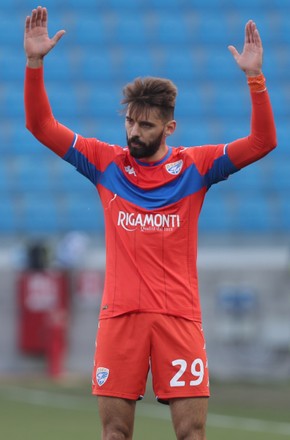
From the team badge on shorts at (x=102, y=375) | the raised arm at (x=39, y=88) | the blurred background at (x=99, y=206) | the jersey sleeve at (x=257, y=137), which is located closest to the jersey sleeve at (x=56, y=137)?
the raised arm at (x=39, y=88)

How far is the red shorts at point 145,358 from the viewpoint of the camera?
5.45 meters

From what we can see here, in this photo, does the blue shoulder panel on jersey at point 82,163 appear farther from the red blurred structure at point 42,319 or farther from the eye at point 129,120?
the red blurred structure at point 42,319

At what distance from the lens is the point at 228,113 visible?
18609 millimetres

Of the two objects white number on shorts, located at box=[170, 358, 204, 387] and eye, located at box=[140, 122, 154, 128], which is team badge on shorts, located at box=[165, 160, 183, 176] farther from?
white number on shorts, located at box=[170, 358, 204, 387]

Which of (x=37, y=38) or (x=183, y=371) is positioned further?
(x=37, y=38)

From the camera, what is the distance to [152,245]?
5.49 meters

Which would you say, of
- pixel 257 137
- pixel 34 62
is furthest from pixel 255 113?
pixel 34 62

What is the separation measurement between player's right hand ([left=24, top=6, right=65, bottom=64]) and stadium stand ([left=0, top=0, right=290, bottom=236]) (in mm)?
10861

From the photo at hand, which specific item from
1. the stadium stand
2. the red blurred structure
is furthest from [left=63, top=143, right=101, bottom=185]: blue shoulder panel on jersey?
the stadium stand

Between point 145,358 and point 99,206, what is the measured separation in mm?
11294

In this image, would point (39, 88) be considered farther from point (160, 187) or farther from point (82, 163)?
point (160, 187)

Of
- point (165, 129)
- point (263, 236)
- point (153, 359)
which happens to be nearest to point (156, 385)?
point (153, 359)

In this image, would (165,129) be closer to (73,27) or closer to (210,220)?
(210,220)

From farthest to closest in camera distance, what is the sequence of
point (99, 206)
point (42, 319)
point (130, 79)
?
1. point (130, 79)
2. point (99, 206)
3. point (42, 319)
